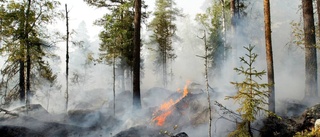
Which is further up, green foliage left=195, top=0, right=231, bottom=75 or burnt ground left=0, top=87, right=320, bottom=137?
green foliage left=195, top=0, right=231, bottom=75

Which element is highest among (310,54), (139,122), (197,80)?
(310,54)

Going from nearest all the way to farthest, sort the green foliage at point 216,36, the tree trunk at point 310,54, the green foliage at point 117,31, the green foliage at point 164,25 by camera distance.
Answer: the tree trunk at point 310,54, the green foliage at point 117,31, the green foliage at point 216,36, the green foliage at point 164,25

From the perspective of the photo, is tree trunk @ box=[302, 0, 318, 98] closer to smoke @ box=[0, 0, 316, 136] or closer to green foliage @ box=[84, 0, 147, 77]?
smoke @ box=[0, 0, 316, 136]

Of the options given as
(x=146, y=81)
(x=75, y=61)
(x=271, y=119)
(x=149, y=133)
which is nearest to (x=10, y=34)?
(x=149, y=133)

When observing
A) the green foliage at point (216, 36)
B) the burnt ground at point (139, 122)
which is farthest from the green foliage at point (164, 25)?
the burnt ground at point (139, 122)

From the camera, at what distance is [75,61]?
234ft

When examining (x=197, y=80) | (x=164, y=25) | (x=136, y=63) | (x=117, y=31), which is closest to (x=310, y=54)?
(x=136, y=63)

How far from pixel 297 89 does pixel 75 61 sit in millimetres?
65365

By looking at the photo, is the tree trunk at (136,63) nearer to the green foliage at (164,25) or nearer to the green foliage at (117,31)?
the green foliage at (117,31)

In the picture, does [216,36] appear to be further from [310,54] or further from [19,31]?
[19,31]

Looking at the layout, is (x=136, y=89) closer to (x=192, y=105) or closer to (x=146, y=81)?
(x=192, y=105)

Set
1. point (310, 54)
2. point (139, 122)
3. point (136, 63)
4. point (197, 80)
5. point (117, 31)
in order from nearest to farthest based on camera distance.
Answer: point (310, 54) → point (139, 122) → point (136, 63) → point (117, 31) → point (197, 80)

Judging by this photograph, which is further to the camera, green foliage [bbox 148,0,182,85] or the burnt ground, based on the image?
green foliage [bbox 148,0,182,85]

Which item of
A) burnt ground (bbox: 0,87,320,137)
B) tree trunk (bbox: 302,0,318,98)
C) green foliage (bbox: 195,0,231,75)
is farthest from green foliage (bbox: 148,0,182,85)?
tree trunk (bbox: 302,0,318,98)
